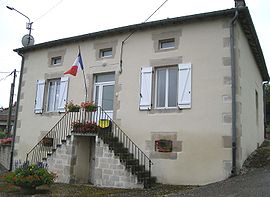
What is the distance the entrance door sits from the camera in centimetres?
1090

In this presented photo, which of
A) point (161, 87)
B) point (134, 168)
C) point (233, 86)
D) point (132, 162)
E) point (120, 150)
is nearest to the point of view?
point (233, 86)

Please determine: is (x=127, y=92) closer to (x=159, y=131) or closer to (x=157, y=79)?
(x=157, y=79)

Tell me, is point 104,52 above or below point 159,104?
above

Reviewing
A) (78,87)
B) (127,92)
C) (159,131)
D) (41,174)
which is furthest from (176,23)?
(41,174)

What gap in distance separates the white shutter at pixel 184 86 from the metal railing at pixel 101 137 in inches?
78.4

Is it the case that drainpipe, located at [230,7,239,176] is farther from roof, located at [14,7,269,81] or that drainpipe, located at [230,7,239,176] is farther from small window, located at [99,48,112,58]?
small window, located at [99,48,112,58]

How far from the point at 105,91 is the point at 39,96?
3.09 metres

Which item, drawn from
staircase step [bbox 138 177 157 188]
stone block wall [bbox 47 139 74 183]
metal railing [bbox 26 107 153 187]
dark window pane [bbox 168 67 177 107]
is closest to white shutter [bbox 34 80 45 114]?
metal railing [bbox 26 107 153 187]

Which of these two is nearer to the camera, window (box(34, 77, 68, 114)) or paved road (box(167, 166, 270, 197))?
paved road (box(167, 166, 270, 197))

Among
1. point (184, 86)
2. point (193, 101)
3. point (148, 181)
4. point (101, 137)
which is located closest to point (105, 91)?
point (101, 137)

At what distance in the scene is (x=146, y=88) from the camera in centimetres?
1002

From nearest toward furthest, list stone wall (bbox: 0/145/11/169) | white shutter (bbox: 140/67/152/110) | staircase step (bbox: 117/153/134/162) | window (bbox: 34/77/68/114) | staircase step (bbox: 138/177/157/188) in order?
1. staircase step (bbox: 138/177/157/188)
2. staircase step (bbox: 117/153/134/162)
3. white shutter (bbox: 140/67/152/110)
4. window (bbox: 34/77/68/114)
5. stone wall (bbox: 0/145/11/169)

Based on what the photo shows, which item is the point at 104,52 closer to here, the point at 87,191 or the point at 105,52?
the point at 105,52

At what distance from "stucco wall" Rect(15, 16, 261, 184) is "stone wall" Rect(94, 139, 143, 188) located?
1004mm
